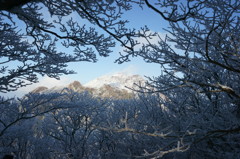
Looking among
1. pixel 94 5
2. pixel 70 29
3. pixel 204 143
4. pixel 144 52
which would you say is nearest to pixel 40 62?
pixel 70 29

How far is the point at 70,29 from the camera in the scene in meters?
4.23

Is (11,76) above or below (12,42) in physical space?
below

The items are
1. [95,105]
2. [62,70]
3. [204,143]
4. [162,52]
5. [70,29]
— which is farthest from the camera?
[95,105]

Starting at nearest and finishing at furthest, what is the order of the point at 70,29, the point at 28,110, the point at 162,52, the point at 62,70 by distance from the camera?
the point at 162,52, the point at 70,29, the point at 62,70, the point at 28,110

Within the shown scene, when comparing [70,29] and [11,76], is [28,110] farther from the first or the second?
[70,29]

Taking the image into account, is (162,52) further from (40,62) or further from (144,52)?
(40,62)

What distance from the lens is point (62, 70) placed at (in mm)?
5887

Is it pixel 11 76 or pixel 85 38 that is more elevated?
pixel 85 38

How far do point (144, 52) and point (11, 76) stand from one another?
413 cm

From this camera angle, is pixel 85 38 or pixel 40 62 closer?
Answer: pixel 85 38

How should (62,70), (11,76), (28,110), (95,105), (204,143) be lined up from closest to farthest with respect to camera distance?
(204,143)
(11,76)
(62,70)
(28,110)
(95,105)

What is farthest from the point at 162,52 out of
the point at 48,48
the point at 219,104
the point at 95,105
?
the point at 95,105

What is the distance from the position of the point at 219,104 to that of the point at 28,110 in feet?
19.5

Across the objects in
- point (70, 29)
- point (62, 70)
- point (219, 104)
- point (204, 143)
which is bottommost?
point (204, 143)
